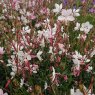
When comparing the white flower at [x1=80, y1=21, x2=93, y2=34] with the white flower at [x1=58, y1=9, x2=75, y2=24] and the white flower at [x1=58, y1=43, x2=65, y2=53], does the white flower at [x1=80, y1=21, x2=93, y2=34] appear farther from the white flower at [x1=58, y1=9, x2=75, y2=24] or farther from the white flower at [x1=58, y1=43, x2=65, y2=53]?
the white flower at [x1=58, y1=9, x2=75, y2=24]

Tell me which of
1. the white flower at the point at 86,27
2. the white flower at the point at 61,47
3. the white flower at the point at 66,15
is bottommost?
the white flower at the point at 66,15

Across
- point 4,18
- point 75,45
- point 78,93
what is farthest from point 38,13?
point 78,93

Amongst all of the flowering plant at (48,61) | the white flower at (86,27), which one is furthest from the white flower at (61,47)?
the white flower at (86,27)

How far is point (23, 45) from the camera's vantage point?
2.36 meters

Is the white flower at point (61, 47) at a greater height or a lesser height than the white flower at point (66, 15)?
greater

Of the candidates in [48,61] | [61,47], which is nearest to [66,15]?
[61,47]

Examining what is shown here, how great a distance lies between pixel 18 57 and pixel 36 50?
0.38 metres

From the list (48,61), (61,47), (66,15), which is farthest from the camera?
(48,61)

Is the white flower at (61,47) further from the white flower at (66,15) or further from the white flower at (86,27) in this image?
the white flower at (66,15)

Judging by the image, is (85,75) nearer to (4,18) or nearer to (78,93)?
(78,93)

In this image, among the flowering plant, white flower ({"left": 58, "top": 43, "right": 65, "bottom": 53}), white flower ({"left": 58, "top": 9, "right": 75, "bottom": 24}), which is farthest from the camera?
white flower ({"left": 58, "top": 43, "right": 65, "bottom": 53})

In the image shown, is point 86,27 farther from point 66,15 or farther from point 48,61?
point 66,15

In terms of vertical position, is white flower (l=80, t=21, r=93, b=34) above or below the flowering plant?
above

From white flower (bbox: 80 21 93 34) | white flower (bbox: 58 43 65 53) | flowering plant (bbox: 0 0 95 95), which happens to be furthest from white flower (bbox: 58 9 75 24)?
white flower (bbox: 80 21 93 34)
